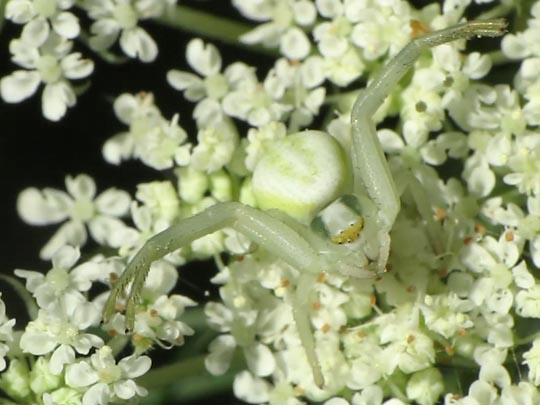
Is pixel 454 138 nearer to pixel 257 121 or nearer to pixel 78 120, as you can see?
pixel 257 121

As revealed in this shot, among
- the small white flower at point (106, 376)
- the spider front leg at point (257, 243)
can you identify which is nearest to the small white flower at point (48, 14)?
the spider front leg at point (257, 243)

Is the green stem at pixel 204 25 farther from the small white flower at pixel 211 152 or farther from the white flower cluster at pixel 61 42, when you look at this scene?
the small white flower at pixel 211 152

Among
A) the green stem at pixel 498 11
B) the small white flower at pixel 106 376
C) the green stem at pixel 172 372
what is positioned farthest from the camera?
the green stem at pixel 498 11

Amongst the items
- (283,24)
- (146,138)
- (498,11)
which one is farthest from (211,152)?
(498,11)

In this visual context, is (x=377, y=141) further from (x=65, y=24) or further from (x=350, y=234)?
(x=65, y=24)

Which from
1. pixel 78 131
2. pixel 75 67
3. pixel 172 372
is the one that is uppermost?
pixel 75 67

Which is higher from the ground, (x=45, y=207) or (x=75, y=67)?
(x=75, y=67)
